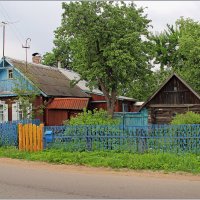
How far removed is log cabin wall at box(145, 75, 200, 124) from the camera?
22.7 metres

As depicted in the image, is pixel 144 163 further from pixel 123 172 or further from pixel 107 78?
pixel 107 78

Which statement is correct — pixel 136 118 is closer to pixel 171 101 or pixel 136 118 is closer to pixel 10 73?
pixel 171 101

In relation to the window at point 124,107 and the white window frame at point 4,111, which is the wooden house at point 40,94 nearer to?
the white window frame at point 4,111

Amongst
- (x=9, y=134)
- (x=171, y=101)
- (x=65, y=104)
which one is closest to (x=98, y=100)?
(x=65, y=104)

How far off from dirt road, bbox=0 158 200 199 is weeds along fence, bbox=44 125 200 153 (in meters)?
2.06

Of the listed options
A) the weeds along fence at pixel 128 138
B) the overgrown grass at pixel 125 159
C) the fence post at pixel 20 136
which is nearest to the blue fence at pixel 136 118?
the fence post at pixel 20 136

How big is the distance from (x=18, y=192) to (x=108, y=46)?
19133mm

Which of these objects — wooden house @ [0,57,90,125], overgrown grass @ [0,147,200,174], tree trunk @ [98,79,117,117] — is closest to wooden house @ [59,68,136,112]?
tree trunk @ [98,79,117,117]

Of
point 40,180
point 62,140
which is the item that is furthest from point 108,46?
point 40,180

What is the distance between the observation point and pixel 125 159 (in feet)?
40.5

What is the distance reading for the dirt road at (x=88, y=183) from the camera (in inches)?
312

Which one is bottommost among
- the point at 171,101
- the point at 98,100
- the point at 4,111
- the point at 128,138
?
the point at 128,138

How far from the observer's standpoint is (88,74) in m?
27.3

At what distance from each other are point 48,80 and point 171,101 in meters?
10.2
